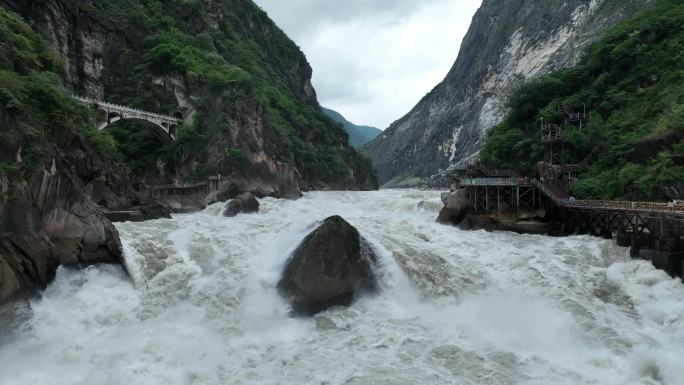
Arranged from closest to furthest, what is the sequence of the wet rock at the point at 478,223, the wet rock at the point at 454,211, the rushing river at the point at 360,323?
the rushing river at the point at 360,323
the wet rock at the point at 478,223
the wet rock at the point at 454,211

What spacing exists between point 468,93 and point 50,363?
185m

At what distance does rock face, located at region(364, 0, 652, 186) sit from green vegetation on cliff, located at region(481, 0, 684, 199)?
171 feet

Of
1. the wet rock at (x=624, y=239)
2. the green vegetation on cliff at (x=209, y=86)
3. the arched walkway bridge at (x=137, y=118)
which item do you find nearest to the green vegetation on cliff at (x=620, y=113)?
the wet rock at (x=624, y=239)

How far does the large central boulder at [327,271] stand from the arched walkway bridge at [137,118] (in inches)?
1511

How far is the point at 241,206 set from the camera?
4212 cm

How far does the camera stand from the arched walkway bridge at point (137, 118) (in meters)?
49.1

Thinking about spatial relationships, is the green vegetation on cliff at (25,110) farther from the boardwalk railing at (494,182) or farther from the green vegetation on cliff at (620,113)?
the green vegetation on cliff at (620,113)

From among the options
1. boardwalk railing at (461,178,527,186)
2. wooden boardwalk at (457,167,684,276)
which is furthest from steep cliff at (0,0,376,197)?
wooden boardwalk at (457,167,684,276)

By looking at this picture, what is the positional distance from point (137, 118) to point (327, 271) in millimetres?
43978

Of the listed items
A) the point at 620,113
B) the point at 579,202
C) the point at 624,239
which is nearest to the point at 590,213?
the point at 579,202

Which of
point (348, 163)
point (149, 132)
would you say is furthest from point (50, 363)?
point (348, 163)

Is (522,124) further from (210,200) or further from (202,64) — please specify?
(202,64)

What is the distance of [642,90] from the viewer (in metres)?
44.4

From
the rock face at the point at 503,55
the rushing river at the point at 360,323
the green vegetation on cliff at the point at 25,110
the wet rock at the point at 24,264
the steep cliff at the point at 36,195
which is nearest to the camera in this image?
the rushing river at the point at 360,323
